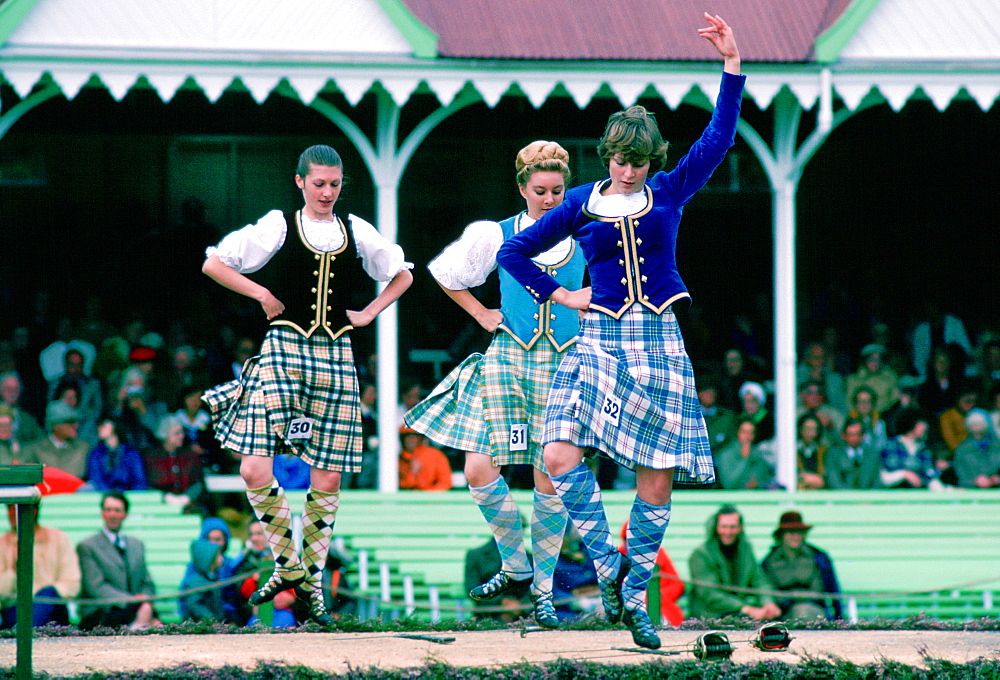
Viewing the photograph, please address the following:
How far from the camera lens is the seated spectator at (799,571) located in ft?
29.1

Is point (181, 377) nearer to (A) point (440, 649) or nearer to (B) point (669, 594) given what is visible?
(B) point (669, 594)

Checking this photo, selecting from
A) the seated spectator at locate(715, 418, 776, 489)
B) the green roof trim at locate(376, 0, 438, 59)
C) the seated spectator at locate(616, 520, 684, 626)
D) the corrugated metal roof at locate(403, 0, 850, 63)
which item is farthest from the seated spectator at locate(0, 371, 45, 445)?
the seated spectator at locate(715, 418, 776, 489)

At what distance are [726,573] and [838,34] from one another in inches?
143

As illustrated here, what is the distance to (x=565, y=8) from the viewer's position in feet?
→ 32.2

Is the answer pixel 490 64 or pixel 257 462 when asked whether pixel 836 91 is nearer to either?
pixel 490 64

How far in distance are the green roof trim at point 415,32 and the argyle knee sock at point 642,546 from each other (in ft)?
15.1

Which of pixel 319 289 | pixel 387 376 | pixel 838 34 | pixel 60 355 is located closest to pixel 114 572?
pixel 387 376

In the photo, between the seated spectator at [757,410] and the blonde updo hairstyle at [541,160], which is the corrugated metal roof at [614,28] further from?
the blonde updo hairstyle at [541,160]

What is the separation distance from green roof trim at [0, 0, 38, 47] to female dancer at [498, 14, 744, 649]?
4928mm

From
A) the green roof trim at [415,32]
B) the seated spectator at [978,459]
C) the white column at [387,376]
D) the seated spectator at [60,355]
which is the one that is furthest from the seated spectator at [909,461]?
the seated spectator at [60,355]

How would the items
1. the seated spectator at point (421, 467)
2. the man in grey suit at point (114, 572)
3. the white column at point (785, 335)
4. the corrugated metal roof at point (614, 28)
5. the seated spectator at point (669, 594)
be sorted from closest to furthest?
the seated spectator at point (669, 594) < the man in grey suit at point (114, 572) < the corrugated metal roof at point (614, 28) < the white column at point (785, 335) < the seated spectator at point (421, 467)

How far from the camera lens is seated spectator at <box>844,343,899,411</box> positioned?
11023 mm

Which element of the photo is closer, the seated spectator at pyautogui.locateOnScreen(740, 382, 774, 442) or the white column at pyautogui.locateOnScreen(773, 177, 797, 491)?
the white column at pyautogui.locateOnScreen(773, 177, 797, 491)

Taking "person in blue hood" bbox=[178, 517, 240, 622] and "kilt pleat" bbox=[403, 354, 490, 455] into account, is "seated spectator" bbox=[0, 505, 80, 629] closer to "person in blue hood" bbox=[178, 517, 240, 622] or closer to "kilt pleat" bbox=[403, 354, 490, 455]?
"person in blue hood" bbox=[178, 517, 240, 622]
